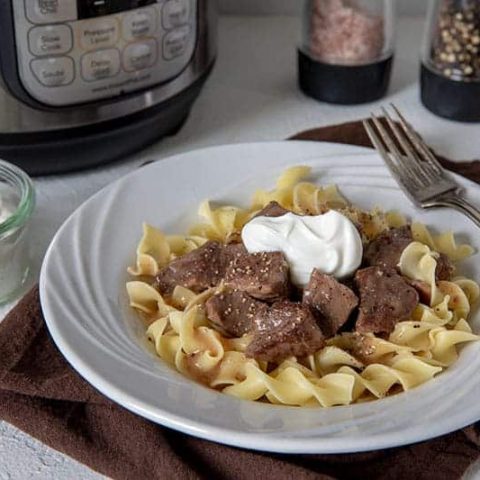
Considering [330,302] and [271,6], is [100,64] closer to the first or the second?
[330,302]

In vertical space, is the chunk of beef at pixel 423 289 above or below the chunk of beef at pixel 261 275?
below

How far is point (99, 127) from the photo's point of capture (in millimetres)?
1062

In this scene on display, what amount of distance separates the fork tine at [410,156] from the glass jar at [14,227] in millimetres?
373

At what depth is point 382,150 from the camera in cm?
106

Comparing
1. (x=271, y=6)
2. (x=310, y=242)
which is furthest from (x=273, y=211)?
(x=271, y=6)

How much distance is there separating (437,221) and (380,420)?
1.06 ft

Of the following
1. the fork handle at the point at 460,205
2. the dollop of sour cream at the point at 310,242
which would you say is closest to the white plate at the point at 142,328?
the fork handle at the point at 460,205

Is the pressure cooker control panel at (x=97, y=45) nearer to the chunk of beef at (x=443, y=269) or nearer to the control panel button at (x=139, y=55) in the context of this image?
the control panel button at (x=139, y=55)

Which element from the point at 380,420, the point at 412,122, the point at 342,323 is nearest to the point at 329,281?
the point at 342,323

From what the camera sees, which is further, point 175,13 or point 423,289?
point 175,13

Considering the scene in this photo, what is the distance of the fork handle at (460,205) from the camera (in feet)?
3.17

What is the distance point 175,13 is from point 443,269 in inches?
15.2

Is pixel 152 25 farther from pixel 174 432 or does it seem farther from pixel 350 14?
pixel 174 432

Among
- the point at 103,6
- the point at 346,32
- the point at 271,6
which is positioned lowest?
the point at 271,6
